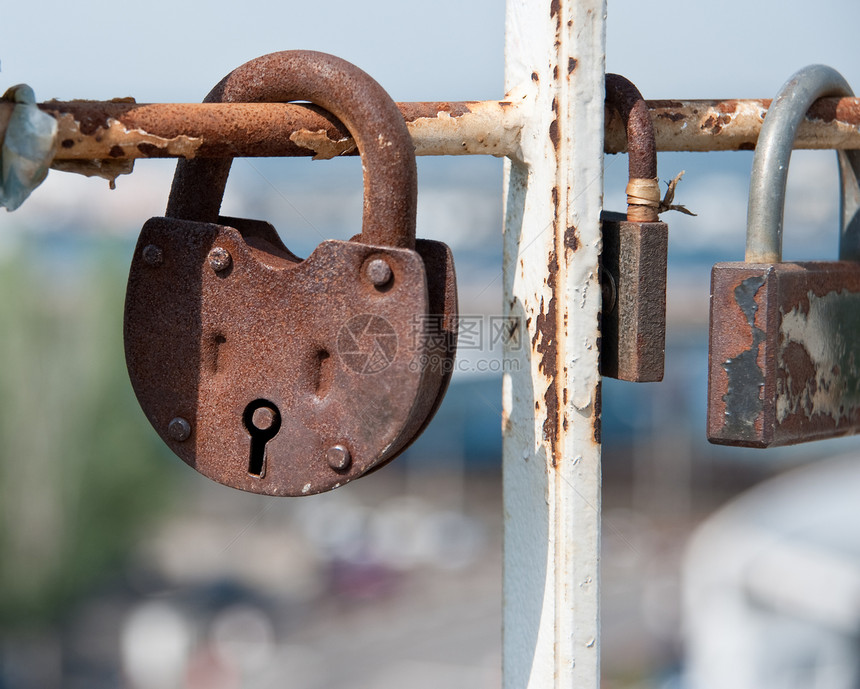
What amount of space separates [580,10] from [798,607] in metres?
5.32

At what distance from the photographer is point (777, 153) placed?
57 centimetres

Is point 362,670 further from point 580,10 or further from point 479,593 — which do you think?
point 580,10

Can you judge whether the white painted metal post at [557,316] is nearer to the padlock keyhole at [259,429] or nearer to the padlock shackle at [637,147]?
the padlock shackle at [637,147]

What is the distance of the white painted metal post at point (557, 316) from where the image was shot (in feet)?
1.69

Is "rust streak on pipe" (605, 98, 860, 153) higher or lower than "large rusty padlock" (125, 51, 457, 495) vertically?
higher

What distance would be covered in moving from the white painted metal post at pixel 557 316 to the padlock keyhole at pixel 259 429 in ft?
0.48

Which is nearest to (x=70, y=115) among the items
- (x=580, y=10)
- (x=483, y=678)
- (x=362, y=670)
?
(x=580, y=10)

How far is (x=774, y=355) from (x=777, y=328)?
0.06 feet

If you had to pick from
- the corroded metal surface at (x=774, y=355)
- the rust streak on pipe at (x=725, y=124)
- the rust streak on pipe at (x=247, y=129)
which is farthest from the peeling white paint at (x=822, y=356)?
the rust streak on pipe at (x=247, y=129)

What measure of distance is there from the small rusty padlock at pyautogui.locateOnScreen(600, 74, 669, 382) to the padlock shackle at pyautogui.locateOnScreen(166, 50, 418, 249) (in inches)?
4.9

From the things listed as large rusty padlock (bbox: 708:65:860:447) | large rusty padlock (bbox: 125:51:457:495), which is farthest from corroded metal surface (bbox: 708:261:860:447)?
large rusty padlock (bbox: 125:51:457:495)

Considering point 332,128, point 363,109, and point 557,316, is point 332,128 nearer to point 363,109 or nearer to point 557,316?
point 363,109

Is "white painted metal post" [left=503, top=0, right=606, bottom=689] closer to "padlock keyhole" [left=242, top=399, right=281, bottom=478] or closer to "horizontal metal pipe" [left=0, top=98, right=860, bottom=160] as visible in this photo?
"horizontal metal pipe" [left=0, top=98, right=860, bottom=160]

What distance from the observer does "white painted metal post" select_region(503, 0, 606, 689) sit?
0.51 m
